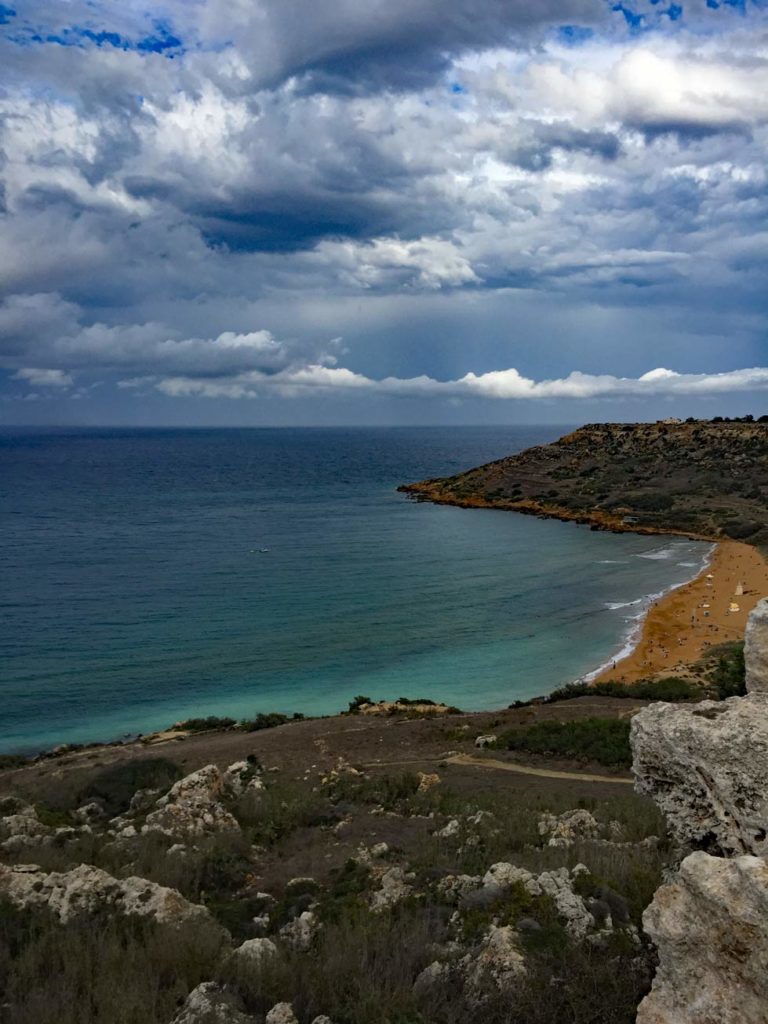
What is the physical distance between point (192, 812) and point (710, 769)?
11.9 meters

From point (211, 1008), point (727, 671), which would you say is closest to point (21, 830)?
point (211, 1008)

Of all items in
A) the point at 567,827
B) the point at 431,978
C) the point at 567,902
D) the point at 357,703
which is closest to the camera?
the point at 431,978

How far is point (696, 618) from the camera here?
44.2 metres

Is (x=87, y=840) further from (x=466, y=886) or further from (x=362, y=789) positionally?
(x=466, y=886)

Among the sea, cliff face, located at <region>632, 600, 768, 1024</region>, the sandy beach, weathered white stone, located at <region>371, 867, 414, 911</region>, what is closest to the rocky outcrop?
→ weathered white stone, located at <region>371, 867, 414, 911</region>

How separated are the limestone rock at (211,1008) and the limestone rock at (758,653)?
21.2 feet

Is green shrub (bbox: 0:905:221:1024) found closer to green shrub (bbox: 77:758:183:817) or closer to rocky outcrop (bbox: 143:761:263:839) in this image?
rocky outcrop (bbox: 143:761:263:839)

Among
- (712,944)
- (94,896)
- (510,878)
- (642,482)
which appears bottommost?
(94,896)

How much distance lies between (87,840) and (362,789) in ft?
21.4

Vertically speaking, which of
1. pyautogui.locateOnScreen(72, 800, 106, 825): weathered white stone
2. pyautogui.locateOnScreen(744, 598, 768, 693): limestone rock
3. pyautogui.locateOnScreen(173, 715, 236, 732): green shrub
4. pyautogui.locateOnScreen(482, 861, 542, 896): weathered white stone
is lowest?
pyautogui.locateOnScreen(173, 715, 236, 732): green shrub

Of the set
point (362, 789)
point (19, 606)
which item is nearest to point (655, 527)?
point (19, 606)

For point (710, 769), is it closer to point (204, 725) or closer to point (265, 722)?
point (265, 722)

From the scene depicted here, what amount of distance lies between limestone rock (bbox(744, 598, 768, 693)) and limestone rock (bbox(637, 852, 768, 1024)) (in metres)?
2.97

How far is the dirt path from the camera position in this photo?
61.9 feet
